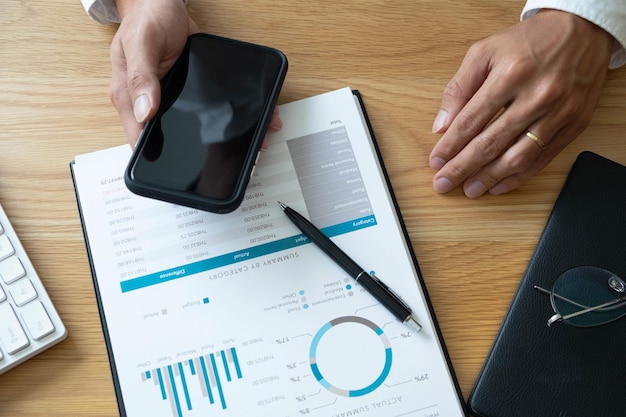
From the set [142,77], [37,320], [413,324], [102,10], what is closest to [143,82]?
[142,77]

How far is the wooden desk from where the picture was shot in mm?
589

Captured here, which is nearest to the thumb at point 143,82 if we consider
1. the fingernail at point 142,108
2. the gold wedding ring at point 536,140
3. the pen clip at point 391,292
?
the fingernail at point 142,108

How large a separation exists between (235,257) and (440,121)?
262 mm

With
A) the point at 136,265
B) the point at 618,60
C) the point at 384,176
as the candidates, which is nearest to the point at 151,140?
the point at 136,265

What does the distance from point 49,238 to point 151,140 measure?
6.3 inches

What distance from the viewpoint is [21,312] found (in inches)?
23.5

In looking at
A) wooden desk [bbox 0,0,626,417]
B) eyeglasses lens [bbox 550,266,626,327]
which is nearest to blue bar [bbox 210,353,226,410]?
wooden desk [bbox 0,0,626,417]

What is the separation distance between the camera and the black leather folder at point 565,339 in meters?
0.53

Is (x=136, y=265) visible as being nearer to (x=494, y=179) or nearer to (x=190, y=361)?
(x=190, y=361)

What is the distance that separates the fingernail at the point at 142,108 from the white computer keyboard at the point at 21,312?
19 cm

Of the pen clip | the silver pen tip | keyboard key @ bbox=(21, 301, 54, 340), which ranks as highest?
the pen clip

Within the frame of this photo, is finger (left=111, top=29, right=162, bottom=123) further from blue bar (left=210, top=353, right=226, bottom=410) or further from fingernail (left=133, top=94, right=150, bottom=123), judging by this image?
blue bar (left=210, top=353, right=226, bottom=410)

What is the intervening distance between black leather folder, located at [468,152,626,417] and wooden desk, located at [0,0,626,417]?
0.06 feet

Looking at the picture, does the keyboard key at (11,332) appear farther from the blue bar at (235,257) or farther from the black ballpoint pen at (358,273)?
the black ballpoint pen at (358,273)
